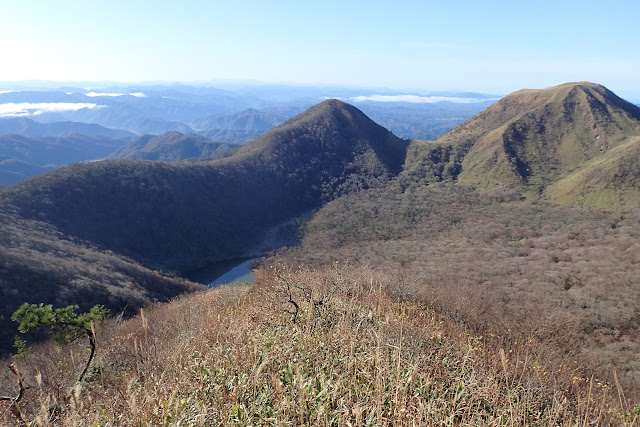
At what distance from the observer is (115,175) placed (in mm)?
62719

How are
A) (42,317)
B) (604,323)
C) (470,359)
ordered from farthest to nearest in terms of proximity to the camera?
(604,323) → (42,317) → (470,359)

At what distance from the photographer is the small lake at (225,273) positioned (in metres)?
51.8

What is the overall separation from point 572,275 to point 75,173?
2819 inches

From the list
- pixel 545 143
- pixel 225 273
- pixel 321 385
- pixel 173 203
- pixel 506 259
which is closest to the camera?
pixel 321 385

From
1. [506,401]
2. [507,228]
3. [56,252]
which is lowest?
[56,252]

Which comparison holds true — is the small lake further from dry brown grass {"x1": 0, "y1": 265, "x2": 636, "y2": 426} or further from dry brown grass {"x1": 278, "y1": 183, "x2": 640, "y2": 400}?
dry brown grass {"x1": 0, "y1": 265, "x2": 636, "y2": 426}

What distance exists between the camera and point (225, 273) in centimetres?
5509

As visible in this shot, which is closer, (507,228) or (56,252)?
(56,252)

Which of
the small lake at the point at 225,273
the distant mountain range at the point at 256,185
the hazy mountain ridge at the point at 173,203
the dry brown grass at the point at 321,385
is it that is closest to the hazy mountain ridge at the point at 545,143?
the distant mountain range at the point at 256,185

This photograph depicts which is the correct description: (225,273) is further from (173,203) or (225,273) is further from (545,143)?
(545,143)

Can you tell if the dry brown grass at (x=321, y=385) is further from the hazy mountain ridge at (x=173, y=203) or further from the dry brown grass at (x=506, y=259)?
the hazy mountain ridge at (x=173, y=203)

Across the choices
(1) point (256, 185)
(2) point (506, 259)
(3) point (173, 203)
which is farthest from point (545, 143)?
(3) point (173, 203)

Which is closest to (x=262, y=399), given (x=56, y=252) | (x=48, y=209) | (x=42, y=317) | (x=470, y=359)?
(x=470, y=359)

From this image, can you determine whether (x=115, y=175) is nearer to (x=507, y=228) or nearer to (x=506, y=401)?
(x=507, y=228)
